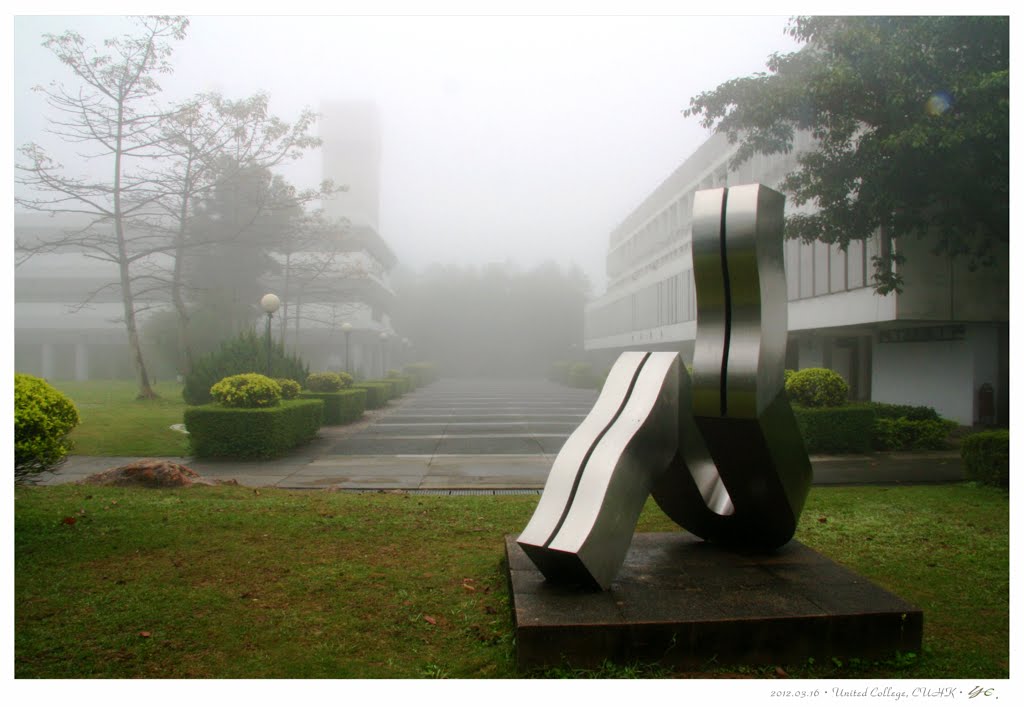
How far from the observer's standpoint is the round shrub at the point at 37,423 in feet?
19.6

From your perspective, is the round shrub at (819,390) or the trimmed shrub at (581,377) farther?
the trimmed shrub at (581,377)

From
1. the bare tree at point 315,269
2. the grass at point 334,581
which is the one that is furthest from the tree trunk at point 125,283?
the grass at point 334,581

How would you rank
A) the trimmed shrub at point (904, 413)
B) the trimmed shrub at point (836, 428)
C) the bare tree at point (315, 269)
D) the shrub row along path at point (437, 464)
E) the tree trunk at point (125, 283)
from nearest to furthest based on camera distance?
1. the shrub row along path at point (437, 464)
2. the trimmed shrub at point (836, 428)
3. the trimmed shrub at point (904, 413)
4. the tree trunk at point (125, 283)
5. the bare tree at point (315, 269)

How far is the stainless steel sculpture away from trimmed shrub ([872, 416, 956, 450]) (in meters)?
9.77

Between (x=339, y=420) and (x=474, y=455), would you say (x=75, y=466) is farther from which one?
(x=339, y=420)

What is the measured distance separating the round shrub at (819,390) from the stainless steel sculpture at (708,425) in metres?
9.04

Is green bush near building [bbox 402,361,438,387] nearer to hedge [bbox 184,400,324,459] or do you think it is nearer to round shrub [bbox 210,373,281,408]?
round shrub [bbox 210,373,281,408]

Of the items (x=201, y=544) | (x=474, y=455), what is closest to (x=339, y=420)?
(x=474, y=455)

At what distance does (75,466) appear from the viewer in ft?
37.8

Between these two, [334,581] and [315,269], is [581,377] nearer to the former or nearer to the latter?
[315,269]

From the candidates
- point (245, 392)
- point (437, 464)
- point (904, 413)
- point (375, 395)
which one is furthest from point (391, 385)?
point (904, 413)

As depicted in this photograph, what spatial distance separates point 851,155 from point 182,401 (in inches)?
735

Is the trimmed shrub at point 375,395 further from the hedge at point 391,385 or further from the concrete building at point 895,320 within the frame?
the concrete building at point 895,320

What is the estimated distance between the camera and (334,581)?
520 centimetres
